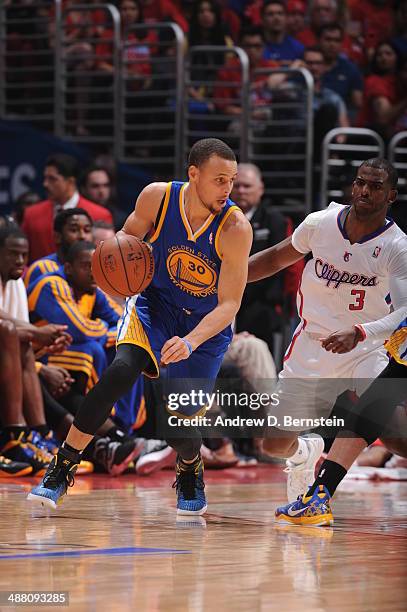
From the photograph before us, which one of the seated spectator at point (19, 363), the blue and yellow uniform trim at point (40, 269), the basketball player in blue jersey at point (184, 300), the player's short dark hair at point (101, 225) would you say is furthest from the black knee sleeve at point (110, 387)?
the player's short dark hair at point (101, 225)

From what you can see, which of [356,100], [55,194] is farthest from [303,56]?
[55,194]

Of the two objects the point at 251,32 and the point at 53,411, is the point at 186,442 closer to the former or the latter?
the point at 53,411

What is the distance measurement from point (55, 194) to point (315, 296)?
13.5 ft

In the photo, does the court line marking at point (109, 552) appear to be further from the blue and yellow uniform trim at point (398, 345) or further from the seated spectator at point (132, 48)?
the seated spectator at point (132, 48)

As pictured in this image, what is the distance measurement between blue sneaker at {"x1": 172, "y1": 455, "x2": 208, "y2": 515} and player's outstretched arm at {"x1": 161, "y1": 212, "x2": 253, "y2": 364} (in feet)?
2.70

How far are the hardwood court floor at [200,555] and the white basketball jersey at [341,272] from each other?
102cm

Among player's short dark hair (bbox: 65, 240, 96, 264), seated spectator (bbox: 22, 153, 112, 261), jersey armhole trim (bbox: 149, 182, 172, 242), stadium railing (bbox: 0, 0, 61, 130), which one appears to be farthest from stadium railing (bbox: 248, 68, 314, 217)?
jersey armhole trim (bbox: 149, 182, 172, 242)

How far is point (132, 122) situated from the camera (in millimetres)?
11891

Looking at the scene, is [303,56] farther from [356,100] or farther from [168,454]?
[168,454]

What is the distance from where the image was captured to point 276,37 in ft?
38.5

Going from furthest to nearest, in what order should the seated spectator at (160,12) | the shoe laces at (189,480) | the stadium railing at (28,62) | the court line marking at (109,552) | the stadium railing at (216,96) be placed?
the seated spectator at (160,12) < the stadium railing at (28,62) < the stadium railing at (216,96) < the shoe laces at (189,480) < the court line marking at (109,552)

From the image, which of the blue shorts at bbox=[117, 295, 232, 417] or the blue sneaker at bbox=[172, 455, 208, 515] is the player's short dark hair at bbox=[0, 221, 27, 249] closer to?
the blue shorts at bbox=[117, 295, 232, 417]

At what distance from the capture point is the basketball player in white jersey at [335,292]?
5.75m

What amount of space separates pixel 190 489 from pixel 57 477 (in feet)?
2.42
